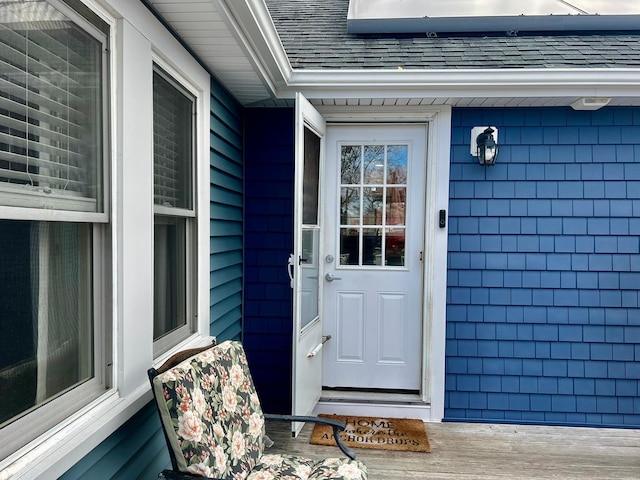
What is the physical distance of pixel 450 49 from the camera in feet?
10.7

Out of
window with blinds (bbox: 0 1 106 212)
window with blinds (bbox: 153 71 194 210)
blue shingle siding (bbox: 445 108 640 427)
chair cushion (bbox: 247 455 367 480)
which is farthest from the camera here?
blue shingle siding (bbox: 445 108 640 427)

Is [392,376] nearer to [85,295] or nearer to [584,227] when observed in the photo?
[584,227]

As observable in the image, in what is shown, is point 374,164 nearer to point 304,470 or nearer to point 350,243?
point 350,243

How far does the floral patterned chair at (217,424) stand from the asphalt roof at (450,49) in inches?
81.8

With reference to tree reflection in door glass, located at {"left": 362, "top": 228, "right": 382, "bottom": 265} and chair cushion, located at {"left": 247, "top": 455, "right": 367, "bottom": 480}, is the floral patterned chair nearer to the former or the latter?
chair cushion, located at {"left": 247, "top": 455, "right": 367, "bottom": 480}

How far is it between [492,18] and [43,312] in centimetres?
370

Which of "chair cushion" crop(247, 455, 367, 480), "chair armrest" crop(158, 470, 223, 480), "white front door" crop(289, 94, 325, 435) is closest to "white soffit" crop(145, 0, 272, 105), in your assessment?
"white front door" crop(289, 94, 325, 435)

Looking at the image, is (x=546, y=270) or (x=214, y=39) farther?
(x=546, y=270)

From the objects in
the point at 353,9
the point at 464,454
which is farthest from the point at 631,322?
the point at 353,9

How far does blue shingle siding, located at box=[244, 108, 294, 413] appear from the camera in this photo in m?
3.28

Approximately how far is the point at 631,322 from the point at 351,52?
2.79 meters

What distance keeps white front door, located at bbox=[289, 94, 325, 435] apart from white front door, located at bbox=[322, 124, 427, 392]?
7.5 inches

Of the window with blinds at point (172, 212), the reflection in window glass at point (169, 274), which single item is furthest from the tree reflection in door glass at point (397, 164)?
the reflection in window glass at point (169, 274)

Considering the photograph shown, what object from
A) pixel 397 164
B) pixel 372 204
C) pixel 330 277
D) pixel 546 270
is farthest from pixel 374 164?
pixel 546 270
